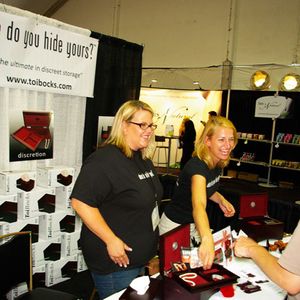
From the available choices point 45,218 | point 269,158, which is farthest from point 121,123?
point 269,158

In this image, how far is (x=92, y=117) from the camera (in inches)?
121

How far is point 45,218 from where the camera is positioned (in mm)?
2717

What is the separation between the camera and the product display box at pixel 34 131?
8.48 feet

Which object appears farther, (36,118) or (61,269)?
(61,269)

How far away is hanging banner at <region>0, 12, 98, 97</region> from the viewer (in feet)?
7.63

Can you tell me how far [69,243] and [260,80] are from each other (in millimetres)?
4869

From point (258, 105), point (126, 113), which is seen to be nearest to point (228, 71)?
point (258, 105)

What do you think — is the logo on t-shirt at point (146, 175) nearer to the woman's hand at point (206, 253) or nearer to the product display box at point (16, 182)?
the woman's hand at point (206, 253)

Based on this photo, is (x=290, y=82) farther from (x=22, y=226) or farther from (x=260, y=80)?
(x=22, y=226)

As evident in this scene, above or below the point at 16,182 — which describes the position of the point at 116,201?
above

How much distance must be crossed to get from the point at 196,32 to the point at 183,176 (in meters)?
6.36

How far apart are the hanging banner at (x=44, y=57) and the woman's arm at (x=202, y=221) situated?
1416mm

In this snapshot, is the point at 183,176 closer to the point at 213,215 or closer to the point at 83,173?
the point at 83,173

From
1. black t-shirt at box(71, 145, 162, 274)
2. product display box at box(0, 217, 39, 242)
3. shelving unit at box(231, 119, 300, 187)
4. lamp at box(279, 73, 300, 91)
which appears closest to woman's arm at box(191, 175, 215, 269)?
black t-shirt at box(71, 145, 162, 274)
